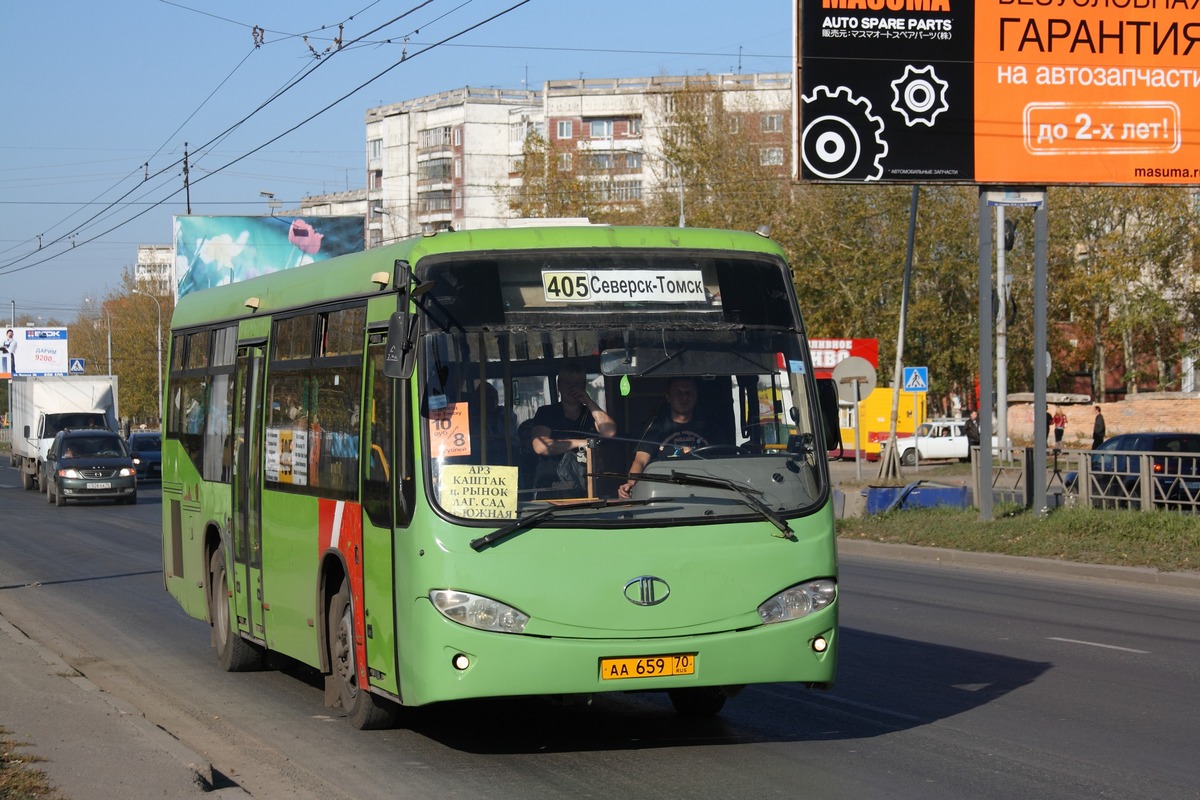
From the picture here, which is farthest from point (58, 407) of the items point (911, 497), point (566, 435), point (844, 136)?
point (566, 435)

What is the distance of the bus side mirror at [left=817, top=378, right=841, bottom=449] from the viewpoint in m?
8.27

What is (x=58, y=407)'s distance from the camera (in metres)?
49.9

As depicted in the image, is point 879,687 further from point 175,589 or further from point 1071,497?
point 1071,497

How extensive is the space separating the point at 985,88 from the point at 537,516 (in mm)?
16677

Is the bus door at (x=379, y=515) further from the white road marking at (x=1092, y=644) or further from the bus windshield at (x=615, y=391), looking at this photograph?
the white road marking at (x=1092, y=644)

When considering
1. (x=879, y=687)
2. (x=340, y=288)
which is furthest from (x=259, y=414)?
(x=879, y=687)

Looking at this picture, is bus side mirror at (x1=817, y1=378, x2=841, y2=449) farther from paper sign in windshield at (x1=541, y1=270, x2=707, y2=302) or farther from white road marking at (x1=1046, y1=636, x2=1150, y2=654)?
white road marking at (x1=1046, y1=636, x2=1150, y2=654)

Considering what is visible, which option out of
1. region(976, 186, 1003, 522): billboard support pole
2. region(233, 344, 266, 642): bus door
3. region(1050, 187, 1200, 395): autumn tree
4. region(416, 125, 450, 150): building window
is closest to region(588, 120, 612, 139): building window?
region(416, 125, 450, 150): building window

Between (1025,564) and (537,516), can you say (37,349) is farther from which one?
(537,516)

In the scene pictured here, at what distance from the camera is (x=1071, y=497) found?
24844 millimetres

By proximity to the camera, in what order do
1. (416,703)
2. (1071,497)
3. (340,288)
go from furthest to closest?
(1071,497) < (340,288) < (416,703)

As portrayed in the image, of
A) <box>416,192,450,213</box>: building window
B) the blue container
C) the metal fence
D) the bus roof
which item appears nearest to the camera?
the bus roof

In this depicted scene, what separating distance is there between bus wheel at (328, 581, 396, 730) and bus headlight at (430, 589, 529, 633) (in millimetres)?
1346

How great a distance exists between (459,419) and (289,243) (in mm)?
46697
